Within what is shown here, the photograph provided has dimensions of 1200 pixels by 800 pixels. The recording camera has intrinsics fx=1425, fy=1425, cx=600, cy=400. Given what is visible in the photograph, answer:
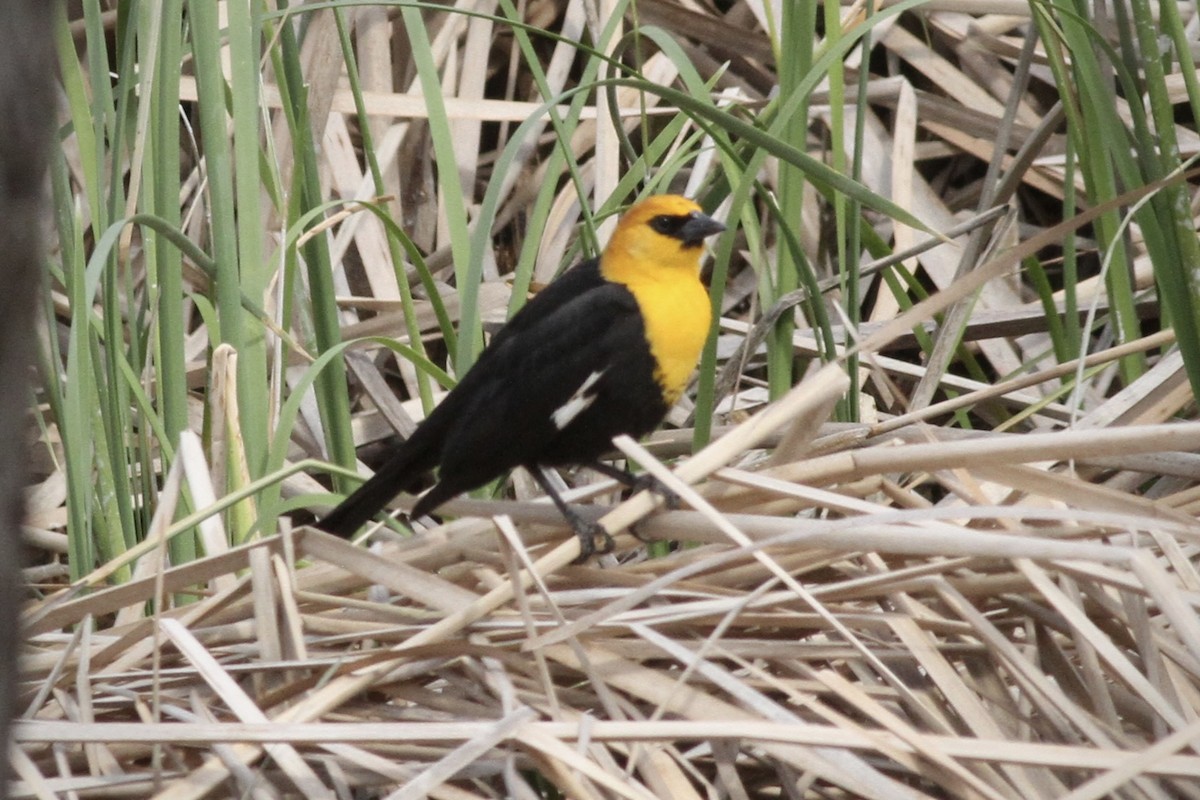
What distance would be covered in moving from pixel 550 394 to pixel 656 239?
1.11 feet

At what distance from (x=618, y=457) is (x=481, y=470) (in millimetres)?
454

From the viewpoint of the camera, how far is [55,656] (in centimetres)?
170

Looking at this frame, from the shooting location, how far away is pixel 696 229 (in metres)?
2.32

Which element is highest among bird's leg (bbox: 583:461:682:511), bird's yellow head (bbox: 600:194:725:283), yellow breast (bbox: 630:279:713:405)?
bird's yellow head (bbox: 600:194:725:283)

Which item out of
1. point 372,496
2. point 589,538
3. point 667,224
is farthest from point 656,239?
point 589,538

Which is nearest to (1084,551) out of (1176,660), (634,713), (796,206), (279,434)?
(1176,660)

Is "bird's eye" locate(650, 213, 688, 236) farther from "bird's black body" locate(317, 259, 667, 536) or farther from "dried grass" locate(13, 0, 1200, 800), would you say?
"dried grass" locate(13, 0, 1200, 800)

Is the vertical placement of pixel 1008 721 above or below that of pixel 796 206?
below

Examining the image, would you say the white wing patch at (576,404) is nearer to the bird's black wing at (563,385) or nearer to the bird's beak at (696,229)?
the bird's black wing at (563,385)

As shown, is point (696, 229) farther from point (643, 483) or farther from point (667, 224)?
point (643, 483)

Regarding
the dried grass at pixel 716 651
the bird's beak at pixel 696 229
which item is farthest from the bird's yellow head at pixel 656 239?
the dried grass at pixel 716 651

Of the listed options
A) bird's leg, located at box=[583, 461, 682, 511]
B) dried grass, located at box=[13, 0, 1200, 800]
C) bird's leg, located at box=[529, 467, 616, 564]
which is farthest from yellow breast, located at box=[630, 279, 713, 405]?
dried grass, located at box=[13, 0, 1200, 800]

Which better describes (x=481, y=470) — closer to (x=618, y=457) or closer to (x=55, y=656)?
(x=618, y=457)

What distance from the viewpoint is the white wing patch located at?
2.17m
